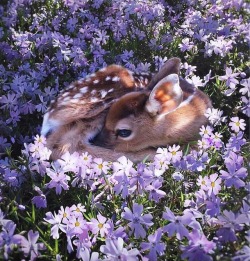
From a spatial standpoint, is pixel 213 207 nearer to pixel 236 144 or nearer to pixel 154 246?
pixel 154 246

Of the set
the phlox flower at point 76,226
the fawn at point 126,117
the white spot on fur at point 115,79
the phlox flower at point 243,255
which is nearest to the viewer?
the phlox flower at point 243,255

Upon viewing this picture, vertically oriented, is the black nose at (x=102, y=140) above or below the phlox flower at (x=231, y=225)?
below

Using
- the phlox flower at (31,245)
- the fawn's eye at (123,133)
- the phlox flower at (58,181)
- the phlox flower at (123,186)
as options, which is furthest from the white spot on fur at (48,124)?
the phlox flower at (31,245)

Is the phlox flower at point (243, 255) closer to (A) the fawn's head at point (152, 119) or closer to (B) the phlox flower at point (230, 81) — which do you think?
(A) the fawn's head at point (152, 119)

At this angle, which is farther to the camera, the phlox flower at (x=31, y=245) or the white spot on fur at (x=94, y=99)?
the white spot on fur at (x=94, y=99)

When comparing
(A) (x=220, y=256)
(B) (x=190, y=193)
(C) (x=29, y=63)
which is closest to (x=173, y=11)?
(C) (x=29, y=63)

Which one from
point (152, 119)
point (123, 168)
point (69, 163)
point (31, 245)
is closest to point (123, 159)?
point (123, 168)

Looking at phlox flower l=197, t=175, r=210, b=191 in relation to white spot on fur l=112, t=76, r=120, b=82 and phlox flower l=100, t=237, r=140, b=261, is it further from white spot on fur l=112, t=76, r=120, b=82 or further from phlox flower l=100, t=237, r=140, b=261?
white spot on fur l=112, t=76, r=120, b=82
